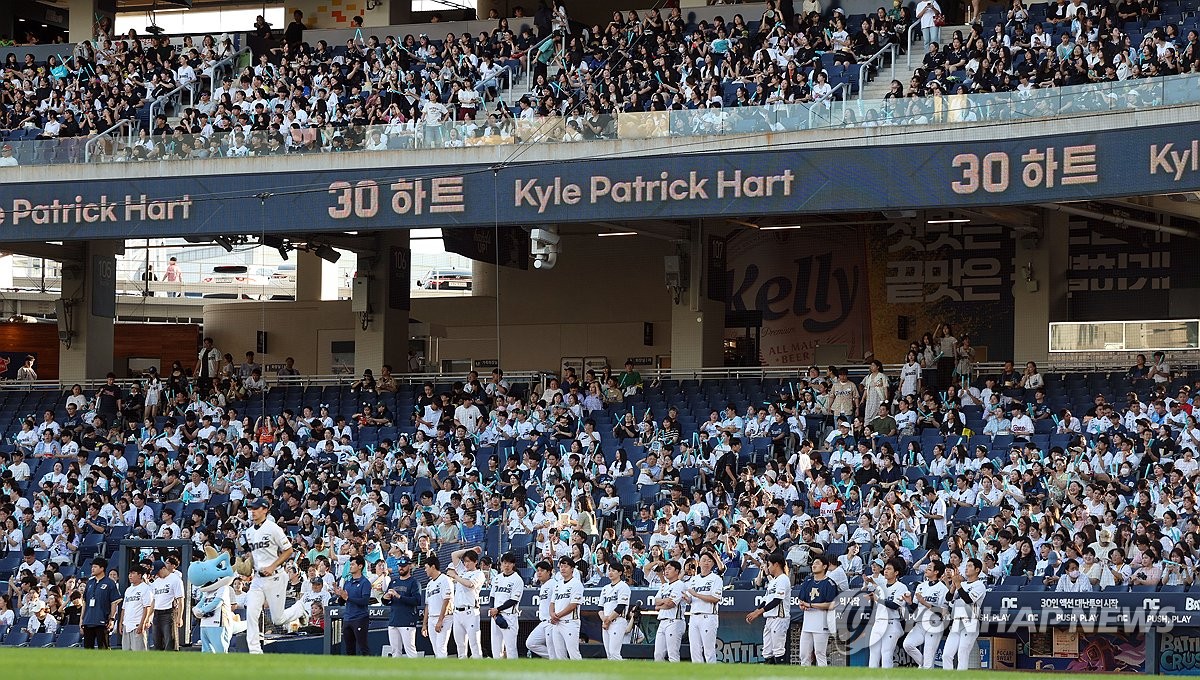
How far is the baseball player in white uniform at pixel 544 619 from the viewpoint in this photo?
16562mm

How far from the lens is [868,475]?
2053 centimetres

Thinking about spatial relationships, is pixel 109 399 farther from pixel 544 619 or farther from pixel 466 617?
pixel 544 619

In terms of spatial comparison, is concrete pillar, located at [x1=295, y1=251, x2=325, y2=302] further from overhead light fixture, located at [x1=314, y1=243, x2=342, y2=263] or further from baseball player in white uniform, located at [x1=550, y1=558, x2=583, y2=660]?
baseball player in white uniform, located at [x1=550, y1=558, x2=583, y2=660]

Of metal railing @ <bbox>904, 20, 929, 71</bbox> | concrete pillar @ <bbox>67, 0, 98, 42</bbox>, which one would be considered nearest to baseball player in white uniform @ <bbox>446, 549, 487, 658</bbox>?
metal railing @ <bbox>904, 20, 929, 71</bbox>

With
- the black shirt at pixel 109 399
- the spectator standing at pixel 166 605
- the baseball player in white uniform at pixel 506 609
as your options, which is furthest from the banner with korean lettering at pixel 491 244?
the spectator standing at pixel 166 605

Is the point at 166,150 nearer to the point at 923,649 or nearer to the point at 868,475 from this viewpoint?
the point at 868,475

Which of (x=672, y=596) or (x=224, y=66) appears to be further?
(x=224, y=66)

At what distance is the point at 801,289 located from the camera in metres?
32.3

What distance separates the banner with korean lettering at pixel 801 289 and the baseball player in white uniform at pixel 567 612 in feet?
52.8

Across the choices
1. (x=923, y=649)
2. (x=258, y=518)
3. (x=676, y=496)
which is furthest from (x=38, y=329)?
(x=923, y=649)

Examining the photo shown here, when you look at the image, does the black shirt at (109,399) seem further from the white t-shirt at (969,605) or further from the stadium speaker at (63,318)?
the white t-shirt at (969,605)

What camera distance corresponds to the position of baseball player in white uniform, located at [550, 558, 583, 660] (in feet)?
53.9

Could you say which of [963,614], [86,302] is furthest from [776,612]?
[86,302]

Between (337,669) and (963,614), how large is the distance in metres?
6.26
